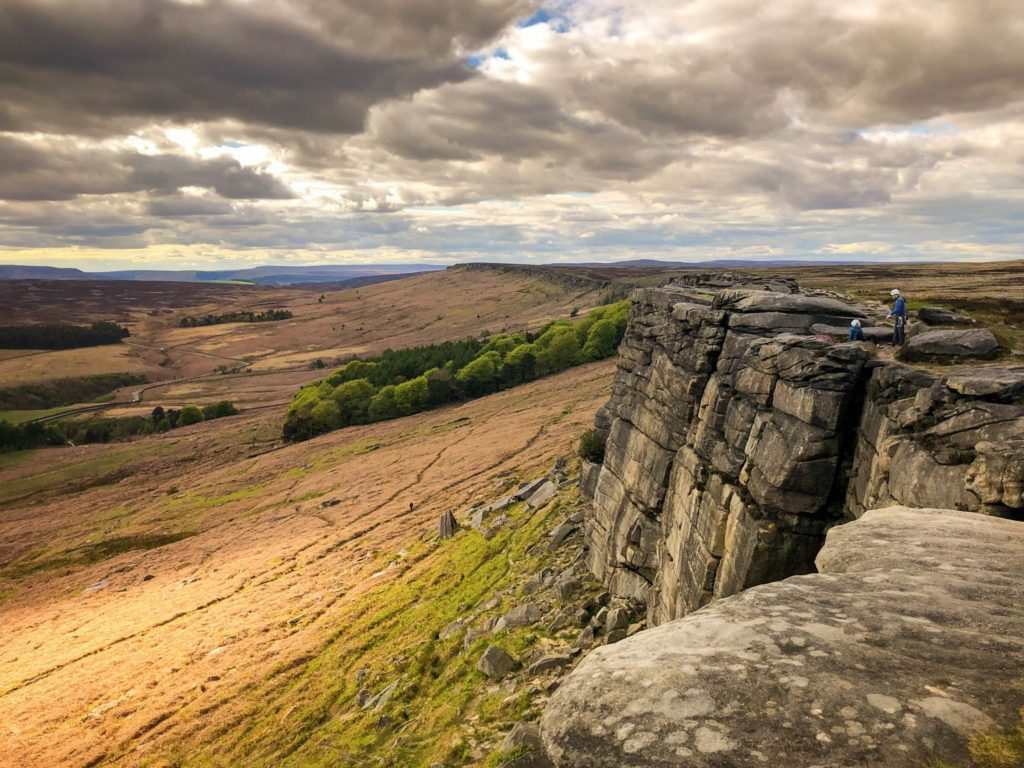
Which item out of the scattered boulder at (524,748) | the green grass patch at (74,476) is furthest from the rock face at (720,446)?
the green grass patch at (74,476)

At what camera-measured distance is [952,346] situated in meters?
18.9

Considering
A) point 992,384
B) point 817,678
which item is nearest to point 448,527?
point 992,384

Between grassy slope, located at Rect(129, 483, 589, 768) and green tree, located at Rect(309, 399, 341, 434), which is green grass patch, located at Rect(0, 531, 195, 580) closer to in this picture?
grassy slope, located at Rect(129, 483, 589, 768)

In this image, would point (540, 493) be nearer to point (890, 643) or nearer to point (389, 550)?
point (389, 550)

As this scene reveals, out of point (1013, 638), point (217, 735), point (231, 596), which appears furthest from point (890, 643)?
point (231, 596)

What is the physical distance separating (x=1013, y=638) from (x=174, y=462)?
130 meters

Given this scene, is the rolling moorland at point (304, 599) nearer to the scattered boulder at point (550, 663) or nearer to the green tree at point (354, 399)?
the scattered boulder at point (550, 663)

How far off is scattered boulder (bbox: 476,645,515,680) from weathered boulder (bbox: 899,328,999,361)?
71.5 feet

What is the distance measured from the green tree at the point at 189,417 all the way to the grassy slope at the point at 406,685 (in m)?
123

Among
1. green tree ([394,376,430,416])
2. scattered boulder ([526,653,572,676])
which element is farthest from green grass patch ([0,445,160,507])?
scattered boulder ([526,653,572,676])

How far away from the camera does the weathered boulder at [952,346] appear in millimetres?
18703

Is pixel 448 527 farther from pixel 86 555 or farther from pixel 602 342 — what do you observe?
pixel 602 342

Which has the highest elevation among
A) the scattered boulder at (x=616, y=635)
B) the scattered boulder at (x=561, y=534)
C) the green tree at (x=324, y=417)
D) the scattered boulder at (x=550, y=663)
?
the scattered boulder at (x=616, y=635)

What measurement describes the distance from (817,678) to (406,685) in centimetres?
2995
